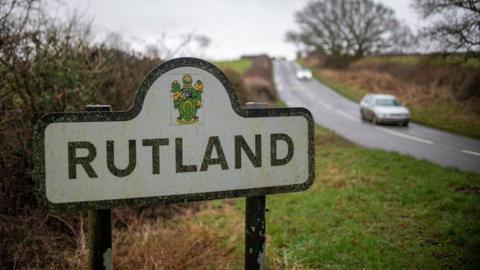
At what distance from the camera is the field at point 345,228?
382 cm

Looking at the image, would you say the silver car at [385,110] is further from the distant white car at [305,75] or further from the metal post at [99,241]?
the distant white car at [305,75]

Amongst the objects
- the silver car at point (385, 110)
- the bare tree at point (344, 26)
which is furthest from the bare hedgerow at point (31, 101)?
the bare tree at point (344, 26)

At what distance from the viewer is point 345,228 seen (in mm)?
5082

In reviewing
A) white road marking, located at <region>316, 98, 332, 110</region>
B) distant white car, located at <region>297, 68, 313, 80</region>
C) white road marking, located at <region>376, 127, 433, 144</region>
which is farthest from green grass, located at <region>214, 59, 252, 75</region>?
distant white car, located at <region>297, 68, 313, 80</region>

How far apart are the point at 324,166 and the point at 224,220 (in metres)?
4.08

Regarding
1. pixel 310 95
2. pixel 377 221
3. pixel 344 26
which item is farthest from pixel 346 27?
pixel 377 221

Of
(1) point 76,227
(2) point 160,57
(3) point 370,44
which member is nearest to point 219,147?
(1) point 76,227

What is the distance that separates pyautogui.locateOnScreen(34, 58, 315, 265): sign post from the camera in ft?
5.72

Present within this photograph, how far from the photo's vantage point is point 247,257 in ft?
7.04

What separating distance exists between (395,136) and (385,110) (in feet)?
11.9

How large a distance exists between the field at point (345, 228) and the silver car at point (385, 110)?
29.8 ft

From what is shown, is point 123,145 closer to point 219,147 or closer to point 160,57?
point 219,147

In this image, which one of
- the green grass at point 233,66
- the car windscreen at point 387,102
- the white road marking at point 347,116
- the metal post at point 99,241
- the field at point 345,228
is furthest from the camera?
the green grass at point 233,66

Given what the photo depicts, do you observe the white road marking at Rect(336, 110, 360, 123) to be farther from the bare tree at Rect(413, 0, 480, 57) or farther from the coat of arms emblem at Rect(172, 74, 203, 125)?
the coat of arms emblem at Rect(172, 74, 203, 125)
